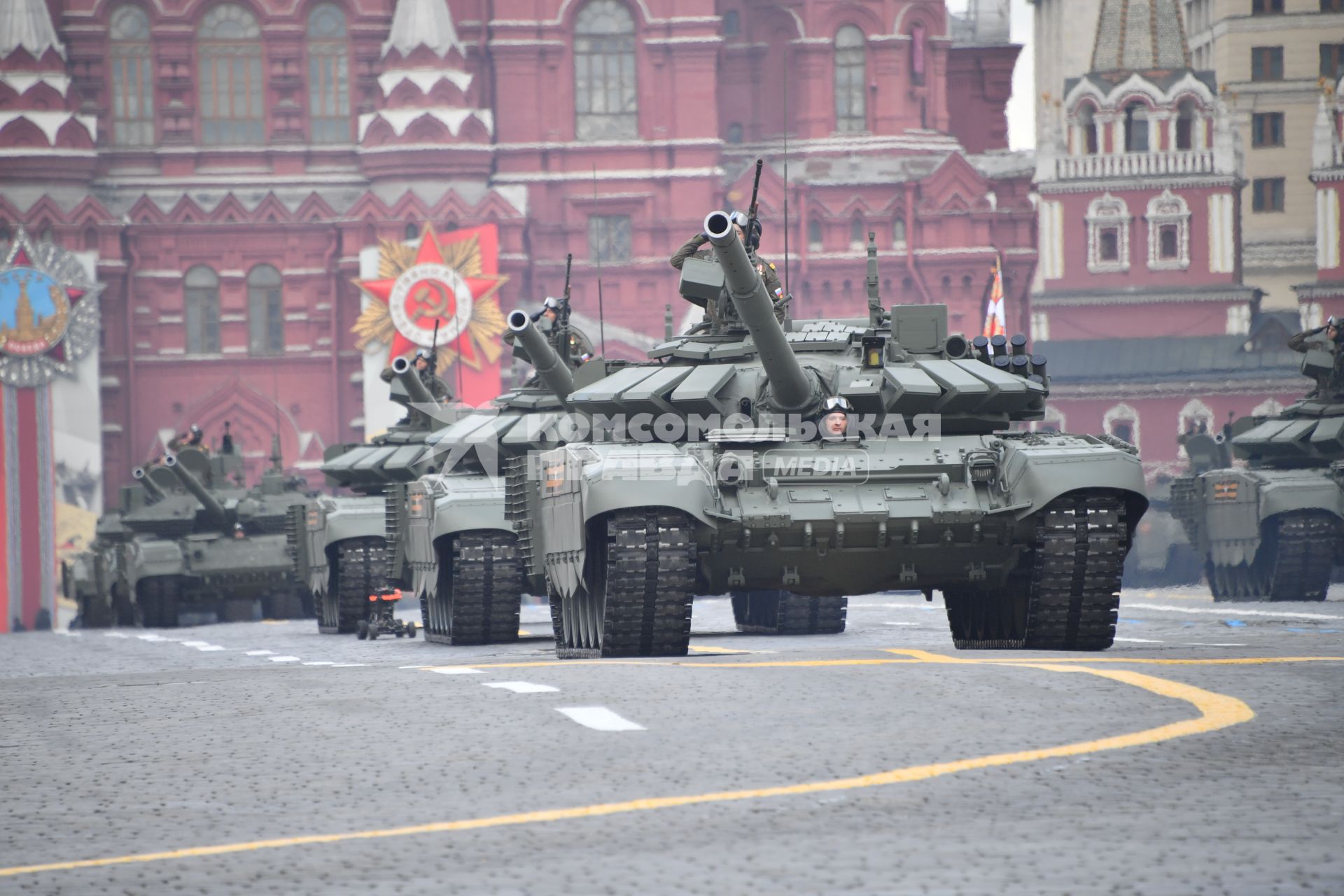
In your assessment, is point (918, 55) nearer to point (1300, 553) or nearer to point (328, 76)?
point (328, 76)

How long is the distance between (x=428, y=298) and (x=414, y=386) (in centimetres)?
3735

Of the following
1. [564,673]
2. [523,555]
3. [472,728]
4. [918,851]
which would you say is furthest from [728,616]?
[918,851]

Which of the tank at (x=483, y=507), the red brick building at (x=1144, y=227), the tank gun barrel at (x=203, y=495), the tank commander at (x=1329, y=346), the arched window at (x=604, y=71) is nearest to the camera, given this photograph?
the tank at (x=483, y=507)

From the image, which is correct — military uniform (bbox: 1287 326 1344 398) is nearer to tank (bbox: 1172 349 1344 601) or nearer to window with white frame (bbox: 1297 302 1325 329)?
tank (bbox: 1172 349 1344 601)

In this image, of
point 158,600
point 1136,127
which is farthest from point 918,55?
point 158,600

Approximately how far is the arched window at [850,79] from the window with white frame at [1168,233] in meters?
15.2

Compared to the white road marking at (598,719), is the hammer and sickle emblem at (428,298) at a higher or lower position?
higher

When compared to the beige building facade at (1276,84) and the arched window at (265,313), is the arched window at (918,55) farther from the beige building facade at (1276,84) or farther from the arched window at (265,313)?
the beige building facade at (1276,84)

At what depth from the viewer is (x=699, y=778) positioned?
28.0ft

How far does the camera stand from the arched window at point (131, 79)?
211 feet

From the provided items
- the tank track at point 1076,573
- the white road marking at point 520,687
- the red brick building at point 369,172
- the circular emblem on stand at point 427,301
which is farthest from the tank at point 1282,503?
the circular emblem on stand at point 427,301

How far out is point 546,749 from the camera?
9359 millimetres

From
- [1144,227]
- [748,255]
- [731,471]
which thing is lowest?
[731,471]

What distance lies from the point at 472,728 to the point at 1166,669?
3591mm
